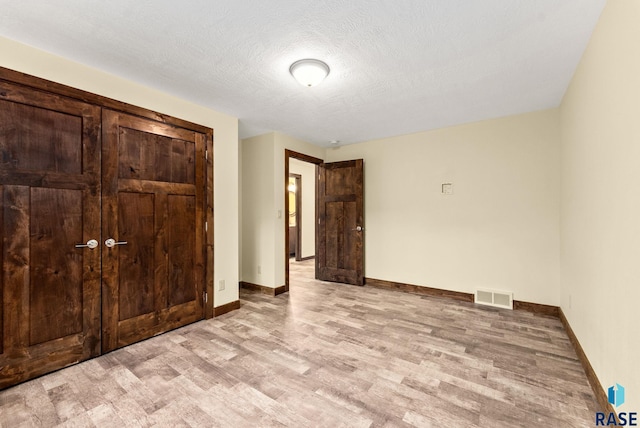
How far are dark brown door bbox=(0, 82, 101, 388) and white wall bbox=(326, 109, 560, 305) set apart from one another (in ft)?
12.4

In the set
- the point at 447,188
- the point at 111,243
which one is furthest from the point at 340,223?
the point at 111,243

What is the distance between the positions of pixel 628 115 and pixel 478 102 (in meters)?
1.93

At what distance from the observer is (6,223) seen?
1979 mm

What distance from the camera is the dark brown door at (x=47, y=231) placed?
1.99m

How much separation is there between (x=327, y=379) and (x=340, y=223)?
123 inches

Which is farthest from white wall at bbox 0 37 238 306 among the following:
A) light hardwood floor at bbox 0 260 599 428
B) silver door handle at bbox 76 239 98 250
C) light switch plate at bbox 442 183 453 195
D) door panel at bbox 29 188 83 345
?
light switch plate at bbox 442 183 453 195

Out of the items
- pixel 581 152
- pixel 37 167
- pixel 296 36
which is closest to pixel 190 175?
pixel 37 167

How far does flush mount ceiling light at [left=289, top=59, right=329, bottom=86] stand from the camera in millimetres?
2264

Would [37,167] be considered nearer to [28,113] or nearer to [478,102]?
[28,113]

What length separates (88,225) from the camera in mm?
2361

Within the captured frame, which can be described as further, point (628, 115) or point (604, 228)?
point (604, 228)

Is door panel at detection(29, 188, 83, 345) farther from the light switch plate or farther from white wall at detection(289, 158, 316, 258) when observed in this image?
white wall at detection(289, 158, 316, 258)

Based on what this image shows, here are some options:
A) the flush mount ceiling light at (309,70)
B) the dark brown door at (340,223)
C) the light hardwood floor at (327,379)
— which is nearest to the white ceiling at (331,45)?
the flush mount ceiling light at (309,70)

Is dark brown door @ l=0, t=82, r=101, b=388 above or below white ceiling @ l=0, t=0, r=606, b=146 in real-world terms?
below
